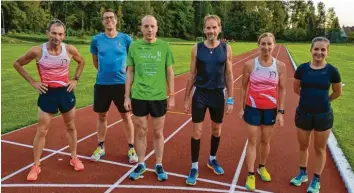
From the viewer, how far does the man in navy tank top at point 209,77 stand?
14.1ft

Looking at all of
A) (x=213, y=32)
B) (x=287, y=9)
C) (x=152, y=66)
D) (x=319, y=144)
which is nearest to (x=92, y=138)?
(x=152, y=66)

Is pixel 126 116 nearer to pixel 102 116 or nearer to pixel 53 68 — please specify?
pixel 102 116

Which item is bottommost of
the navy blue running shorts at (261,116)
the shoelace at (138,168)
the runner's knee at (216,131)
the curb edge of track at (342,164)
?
the curb edge of track at (342,164)

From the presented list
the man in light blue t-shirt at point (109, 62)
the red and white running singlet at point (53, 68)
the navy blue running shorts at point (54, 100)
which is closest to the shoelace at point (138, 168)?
the man in light blue t-shirt at point (109, 62)

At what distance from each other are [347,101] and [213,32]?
7800mm

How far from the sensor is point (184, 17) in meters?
82.2

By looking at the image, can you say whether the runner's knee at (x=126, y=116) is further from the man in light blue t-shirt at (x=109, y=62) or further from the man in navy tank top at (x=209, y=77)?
the man in navy tank top at (x=209, y=77)

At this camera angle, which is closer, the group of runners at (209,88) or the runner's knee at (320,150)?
the group of runners at (209,88)

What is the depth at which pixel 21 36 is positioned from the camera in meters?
51.6

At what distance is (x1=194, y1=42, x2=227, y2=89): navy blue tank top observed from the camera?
4.30 meters

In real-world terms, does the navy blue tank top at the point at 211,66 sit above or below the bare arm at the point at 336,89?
above

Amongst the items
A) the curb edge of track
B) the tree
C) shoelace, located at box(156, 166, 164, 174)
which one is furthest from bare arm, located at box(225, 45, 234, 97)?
the tree

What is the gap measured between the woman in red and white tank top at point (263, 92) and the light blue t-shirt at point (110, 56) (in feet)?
5.92

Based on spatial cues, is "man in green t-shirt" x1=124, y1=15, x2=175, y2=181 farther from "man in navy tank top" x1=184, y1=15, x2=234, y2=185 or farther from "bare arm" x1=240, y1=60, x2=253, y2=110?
"bare arm" x1=240, y1=60, x2=253, y2=110
